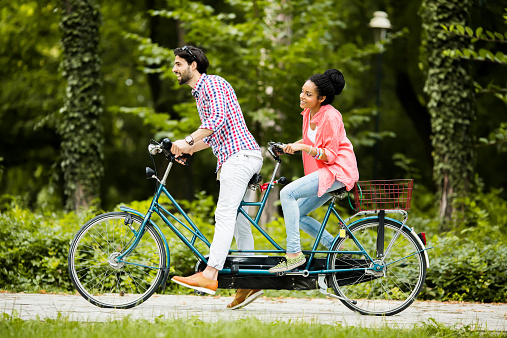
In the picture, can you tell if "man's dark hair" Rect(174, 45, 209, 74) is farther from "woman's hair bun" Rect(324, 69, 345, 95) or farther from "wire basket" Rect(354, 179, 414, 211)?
"wire basket" Rect(354, 179, 414, 211)

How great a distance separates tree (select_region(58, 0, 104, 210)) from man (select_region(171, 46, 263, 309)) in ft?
17.2

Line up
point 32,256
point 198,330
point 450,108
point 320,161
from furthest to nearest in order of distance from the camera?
1. point 450,108
2. point 32,256
3. point 320,161
4. point 198,330

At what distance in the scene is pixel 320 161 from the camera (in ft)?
16.1

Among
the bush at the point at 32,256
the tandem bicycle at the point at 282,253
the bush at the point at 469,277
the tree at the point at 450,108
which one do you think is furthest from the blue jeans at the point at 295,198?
the tree at the point at 450,108

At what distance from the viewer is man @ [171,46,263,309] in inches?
189

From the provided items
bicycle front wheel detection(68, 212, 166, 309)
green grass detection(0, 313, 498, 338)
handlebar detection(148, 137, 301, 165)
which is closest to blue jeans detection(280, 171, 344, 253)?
handlebar detection(148, 137, 301, 165)

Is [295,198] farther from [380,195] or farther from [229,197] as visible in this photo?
[380,195]

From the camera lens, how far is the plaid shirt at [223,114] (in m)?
4.82

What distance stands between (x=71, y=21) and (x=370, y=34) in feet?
26.5

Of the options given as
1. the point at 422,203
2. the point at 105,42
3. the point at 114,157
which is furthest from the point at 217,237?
the point at 114,157

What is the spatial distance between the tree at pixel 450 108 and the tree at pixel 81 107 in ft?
17.1

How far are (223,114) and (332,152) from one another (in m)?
0.90

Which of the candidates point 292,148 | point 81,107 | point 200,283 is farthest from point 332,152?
point 81,107

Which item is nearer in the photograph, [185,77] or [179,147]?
[179,147]
